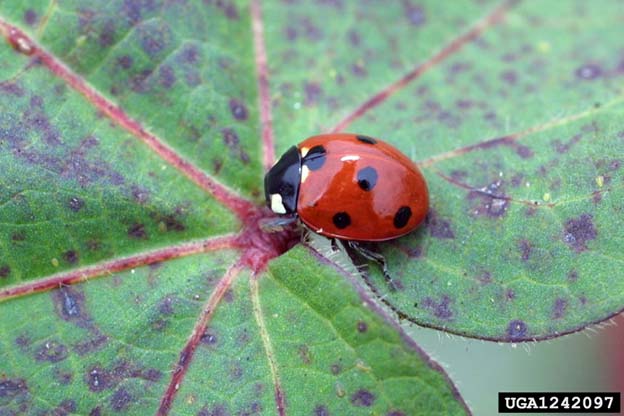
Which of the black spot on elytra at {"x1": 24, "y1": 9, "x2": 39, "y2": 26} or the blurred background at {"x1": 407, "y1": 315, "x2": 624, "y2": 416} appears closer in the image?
the black spot on elytra at {"x1": 24, "y1": 9, "x2": 39, "y2": 26}

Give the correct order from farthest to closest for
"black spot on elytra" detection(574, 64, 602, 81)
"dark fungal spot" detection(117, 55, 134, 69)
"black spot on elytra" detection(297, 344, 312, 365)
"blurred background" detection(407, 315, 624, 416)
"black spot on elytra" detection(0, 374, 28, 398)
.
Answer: "blurred background" detection(407, 315, 624, 416), "black spot on elytra" detection(574, 64, 602, 81), "dark fungal spot" detection(117, 55, 134, 69), "black spot on elytra" detection(297, 344, 312, 365), "black spot on elytra" detection(0, 374, 28, 398)

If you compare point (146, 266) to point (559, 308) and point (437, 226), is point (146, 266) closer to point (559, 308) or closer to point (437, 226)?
point (437, 226)

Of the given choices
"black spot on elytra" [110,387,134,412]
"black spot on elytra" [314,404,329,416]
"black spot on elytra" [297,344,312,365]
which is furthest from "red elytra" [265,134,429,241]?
"black spot on elytra" [110,387,134,412]

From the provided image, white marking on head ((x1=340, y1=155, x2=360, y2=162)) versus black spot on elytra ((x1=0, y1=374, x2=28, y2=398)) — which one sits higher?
white marking on head ((x1=340, y1=155, x2=360, y2=162))

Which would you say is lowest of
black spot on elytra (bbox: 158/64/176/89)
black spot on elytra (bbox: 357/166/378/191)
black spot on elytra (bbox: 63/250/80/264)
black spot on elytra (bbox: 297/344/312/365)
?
black spot on elytra (bbox: 297/344/312/365)

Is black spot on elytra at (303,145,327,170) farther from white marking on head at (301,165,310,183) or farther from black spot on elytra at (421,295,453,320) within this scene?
black spot on elytra at (421,295,453,320)

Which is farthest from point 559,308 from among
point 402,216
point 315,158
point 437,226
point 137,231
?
point 137,231

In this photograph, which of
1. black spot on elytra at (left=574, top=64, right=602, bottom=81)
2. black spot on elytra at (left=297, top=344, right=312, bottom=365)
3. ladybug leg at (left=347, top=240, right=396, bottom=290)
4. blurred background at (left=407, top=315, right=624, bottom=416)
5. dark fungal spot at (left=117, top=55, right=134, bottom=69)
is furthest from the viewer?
blurred background at (left=407, top=315, right=624, bottom=416)
